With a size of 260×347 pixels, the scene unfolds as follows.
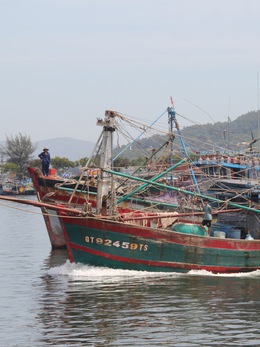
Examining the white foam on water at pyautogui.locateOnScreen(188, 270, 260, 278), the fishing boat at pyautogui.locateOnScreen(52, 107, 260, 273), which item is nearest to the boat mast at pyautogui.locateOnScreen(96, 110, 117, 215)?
the fishing boat at pyautogui.locateOnScreen(52, 107, 260, 273)

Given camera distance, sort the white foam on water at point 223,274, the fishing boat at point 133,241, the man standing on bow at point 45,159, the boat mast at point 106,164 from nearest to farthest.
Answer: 1. the fishing boat at point 133,241
2. the boat mast at point 106,164
3. the white foam on water at point 223,274
4. the man standing on bow at point 45,159

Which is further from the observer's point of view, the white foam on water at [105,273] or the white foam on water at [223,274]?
the white foam on water at [223,274]

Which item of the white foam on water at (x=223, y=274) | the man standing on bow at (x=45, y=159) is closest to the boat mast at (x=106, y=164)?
the white foam on water at (x=223, y=274)

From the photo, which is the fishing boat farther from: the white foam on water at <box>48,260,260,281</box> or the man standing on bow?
the man standing on bow

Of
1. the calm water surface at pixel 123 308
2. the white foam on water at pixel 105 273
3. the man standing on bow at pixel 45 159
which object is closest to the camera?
the calm water surface at pixel 123 308

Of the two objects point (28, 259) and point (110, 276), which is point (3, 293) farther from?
point (28, 259)

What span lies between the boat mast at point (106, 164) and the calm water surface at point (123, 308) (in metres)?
2.56

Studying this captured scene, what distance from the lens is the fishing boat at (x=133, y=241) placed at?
98.6 feet

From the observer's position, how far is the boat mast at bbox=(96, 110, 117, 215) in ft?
101

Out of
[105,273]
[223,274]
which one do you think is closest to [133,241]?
[105,273]

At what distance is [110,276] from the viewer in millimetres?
29875

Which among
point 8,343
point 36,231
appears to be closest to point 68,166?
point 36,231

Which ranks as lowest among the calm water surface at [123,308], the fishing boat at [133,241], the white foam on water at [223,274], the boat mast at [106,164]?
the calm water surface at [123,308]

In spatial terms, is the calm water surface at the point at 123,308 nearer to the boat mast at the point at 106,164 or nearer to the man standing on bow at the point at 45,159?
the boat mast at the point at 106,164
